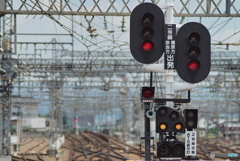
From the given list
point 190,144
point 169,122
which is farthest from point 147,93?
point 190,144

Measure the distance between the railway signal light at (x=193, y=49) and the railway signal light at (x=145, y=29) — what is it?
31 cm

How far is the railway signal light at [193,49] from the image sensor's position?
23.6 feet

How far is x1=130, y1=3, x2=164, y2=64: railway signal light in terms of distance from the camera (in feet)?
23.6

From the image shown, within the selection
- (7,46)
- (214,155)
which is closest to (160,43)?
(214,155)

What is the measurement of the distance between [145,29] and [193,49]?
29.0 inches

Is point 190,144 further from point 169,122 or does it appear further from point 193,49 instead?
point 193,49

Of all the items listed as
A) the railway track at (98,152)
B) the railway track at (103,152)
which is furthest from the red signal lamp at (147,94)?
the railway track at (103,152)

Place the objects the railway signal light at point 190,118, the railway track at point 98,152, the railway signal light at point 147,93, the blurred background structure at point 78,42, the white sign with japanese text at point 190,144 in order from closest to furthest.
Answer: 1. the railway signal light at point 147,93
2. the railway signal light at point 190,118
3. the white sign with japanese text at point 190,144
4. the blurred background structure at point 78,42
5. the railway track at point 98,152

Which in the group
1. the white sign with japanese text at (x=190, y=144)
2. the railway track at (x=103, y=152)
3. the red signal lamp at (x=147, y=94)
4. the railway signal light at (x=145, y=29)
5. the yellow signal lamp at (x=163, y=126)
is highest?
the railway signal light at (x=145, y=29)

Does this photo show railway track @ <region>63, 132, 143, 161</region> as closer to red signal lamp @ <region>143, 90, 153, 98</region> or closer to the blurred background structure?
the blurred background structure

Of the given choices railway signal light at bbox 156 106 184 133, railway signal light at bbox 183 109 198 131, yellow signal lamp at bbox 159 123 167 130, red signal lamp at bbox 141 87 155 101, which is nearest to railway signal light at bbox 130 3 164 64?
red signal lamp at bbox 141 87 155 101

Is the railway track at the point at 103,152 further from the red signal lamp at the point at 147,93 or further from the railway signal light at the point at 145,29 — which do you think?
the railway signal light at the point at 145,29

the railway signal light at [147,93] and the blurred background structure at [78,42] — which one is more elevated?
the blurred background structure at [78,42]

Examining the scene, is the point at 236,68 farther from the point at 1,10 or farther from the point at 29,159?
the point at 1,10
